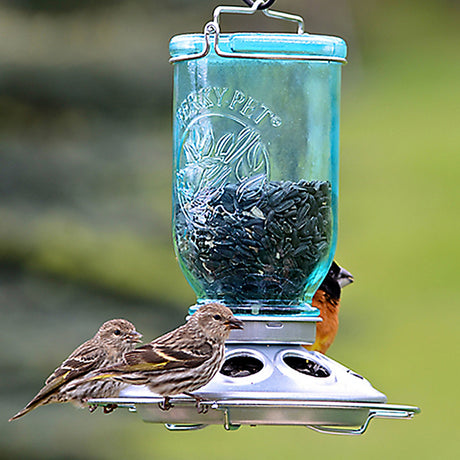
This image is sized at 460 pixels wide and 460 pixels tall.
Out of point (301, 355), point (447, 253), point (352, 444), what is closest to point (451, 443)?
point (352, 444)

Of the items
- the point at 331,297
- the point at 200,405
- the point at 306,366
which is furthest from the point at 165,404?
the point at 331,297

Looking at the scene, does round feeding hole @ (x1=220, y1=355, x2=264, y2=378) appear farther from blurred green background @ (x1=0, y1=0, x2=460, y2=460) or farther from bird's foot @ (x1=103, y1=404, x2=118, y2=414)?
blurred green background @ (x1=0, y1=0, x2=460, y2=460)

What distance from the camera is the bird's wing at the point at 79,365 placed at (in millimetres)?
4395

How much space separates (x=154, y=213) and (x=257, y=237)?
11.7ft

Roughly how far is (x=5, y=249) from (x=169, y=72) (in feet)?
5.42

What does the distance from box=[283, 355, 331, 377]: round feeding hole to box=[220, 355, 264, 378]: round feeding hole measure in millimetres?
123

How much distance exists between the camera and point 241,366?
4109 millimetres

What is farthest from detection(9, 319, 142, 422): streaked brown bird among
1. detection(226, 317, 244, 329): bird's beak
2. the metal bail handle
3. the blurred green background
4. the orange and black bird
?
the blurred green background

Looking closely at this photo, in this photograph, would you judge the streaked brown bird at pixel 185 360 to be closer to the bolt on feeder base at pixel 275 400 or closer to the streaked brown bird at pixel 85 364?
the bolt on feeder base at pixel 275 400

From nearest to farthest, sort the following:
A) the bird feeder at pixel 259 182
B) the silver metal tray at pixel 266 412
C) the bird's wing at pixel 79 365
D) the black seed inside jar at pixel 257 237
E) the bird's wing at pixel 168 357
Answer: the silver metal tray at pixel 266 412 < the bird's wing at pixel 168 357 < the bird feeder at pixel 259 182 < the black seed inside jar at pixel 257 237 < the bird's wing at pixel 79 365

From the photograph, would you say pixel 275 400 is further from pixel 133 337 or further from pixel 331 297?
pixel 331 297

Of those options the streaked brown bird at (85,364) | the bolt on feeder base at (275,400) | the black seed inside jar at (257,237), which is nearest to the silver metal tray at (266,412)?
the bolt on feeder base at (275,400)

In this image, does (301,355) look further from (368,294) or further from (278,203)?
(368,294)

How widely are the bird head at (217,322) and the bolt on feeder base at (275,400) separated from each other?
6.0 inches
